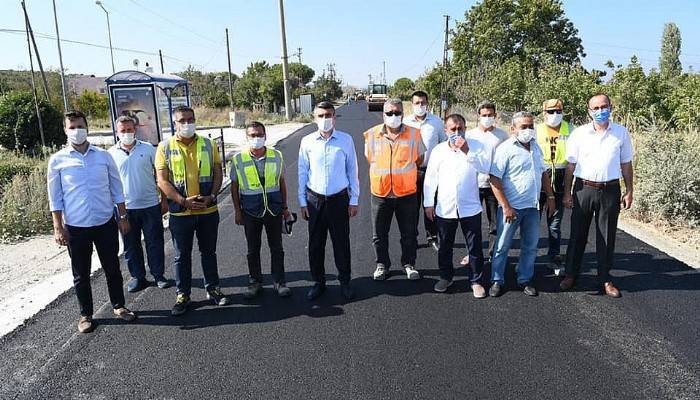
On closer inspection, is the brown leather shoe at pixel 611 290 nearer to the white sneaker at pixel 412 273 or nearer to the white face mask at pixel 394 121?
the white sneaker at pixel 412 273

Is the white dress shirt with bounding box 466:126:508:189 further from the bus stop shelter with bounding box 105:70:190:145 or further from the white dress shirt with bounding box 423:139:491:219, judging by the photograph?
the bus stop shelter with bounding box 105:70:190:145

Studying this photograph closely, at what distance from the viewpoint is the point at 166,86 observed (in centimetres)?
1383

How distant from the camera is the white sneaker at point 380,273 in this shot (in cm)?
525

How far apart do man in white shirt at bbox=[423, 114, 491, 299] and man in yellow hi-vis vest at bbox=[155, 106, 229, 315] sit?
2.16m

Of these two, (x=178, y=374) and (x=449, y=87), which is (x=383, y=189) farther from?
(x=449, y=87)

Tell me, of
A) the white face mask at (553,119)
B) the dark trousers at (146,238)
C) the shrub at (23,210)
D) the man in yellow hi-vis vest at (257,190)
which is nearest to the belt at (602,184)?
the white face mask at (553,119)

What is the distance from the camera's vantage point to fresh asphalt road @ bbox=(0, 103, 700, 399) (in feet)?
Answer: 10.9

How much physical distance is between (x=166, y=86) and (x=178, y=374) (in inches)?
471

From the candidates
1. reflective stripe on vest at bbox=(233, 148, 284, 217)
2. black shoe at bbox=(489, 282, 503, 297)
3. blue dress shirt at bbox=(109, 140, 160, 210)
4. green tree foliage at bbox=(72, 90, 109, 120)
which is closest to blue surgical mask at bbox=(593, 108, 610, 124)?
black shoe at bbox=(489, 282, 503, 297)

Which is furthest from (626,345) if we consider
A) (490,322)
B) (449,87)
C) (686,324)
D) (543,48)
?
(543,48)

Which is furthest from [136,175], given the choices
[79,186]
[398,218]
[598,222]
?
[598,222]

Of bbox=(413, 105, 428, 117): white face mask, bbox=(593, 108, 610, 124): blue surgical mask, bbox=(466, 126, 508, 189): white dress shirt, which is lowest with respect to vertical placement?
bbox=(466, 126, 508, 189): white dress shirt

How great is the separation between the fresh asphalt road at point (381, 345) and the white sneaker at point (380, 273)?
0.08m

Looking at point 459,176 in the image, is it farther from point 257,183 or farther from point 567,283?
point 257,183
